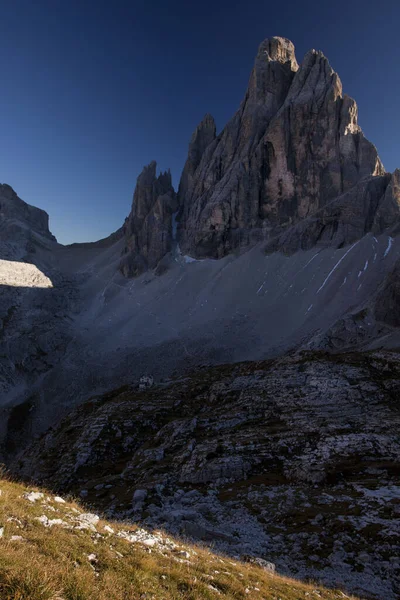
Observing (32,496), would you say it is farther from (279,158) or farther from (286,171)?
(279,158)

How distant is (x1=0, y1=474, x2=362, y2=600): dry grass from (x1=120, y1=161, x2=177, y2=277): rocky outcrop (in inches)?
4452

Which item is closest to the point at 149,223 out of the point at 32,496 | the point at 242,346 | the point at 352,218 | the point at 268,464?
the point at 352,218

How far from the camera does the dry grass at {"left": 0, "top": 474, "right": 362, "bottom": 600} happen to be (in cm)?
562

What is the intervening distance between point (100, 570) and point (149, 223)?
12863 centimetres

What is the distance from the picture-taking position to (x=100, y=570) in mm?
7125

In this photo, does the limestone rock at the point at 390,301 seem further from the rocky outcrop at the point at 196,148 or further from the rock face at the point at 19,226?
the rock face at the point at 19,226

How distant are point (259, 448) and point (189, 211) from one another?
369ft

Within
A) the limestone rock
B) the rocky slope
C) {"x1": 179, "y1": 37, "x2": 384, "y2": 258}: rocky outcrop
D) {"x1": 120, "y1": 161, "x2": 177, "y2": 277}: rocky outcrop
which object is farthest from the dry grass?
{"x1": 120, "y1": 161, "x2": 177, "y2": 277}: rocky outcrop

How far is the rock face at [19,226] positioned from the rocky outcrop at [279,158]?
62.8 metres

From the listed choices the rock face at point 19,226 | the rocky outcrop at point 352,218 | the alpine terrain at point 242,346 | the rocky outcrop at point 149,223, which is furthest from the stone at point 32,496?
the rock face at point 19,226

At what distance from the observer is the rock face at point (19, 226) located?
123125 millimetres

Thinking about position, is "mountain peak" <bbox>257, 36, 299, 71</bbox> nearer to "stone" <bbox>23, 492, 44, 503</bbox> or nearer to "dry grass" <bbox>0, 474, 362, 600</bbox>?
"stone" <bbox>23, 492, 44, 503</bbox>

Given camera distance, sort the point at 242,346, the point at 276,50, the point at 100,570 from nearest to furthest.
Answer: the point at 100,570, the point at 242,346, the point at 276,50

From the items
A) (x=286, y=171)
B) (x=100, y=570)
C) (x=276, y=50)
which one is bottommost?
(x=100, y=570)
